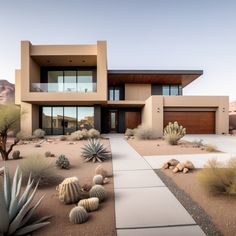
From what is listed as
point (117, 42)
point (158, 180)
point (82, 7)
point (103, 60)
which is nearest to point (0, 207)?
point (158, 180)

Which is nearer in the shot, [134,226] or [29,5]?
[134,226]

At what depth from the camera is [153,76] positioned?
1984 centimetres

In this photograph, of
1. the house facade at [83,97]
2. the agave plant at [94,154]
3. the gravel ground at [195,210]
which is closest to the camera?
the gravel ground at [195,210]

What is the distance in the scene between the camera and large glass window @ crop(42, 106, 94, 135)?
742 inches

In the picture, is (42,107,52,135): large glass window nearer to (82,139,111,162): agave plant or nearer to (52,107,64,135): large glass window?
(52,107,64,135): large glass window

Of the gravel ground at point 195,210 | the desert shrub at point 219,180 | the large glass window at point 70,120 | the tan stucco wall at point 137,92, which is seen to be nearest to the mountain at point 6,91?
the large glass window at point 70,120

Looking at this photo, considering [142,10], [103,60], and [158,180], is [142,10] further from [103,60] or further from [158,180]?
[158,180]

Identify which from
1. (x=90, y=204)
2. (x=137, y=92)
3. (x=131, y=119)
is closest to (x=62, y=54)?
(x=137, y=92)

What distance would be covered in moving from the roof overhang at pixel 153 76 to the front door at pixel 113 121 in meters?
4.29

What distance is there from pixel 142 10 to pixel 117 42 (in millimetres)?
9786

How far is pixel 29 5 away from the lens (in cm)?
1156

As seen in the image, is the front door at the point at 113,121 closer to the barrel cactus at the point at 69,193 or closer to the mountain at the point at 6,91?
the barrel cactus at the point at 69,193

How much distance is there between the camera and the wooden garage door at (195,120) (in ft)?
58.9

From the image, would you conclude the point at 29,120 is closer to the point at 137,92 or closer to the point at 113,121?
the point at 113,121
